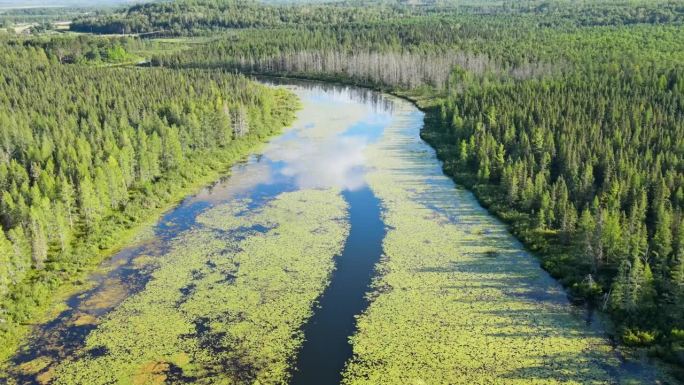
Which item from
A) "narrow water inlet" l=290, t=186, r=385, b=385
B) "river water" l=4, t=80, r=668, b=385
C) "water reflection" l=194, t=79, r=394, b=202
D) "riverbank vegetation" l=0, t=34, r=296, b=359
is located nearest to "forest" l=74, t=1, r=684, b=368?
"river water" l=4, t=80, r=668, b=385

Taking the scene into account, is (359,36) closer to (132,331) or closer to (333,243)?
(333,243)

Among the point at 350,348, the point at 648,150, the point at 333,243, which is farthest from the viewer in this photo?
the point at 648,150

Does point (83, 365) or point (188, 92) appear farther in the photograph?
point (188, 92)

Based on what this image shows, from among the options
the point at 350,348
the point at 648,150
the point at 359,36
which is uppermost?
the point at 359,36

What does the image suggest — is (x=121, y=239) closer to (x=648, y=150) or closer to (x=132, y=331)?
(x=132, y=331)

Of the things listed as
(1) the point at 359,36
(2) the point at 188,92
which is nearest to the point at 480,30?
(1) the point at 359,36

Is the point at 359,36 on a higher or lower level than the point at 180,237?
higher

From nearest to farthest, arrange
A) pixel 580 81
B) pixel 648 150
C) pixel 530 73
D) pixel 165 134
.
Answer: pixel 648 150
pixel 165 134
pixel 580 81
pixel 530 73
